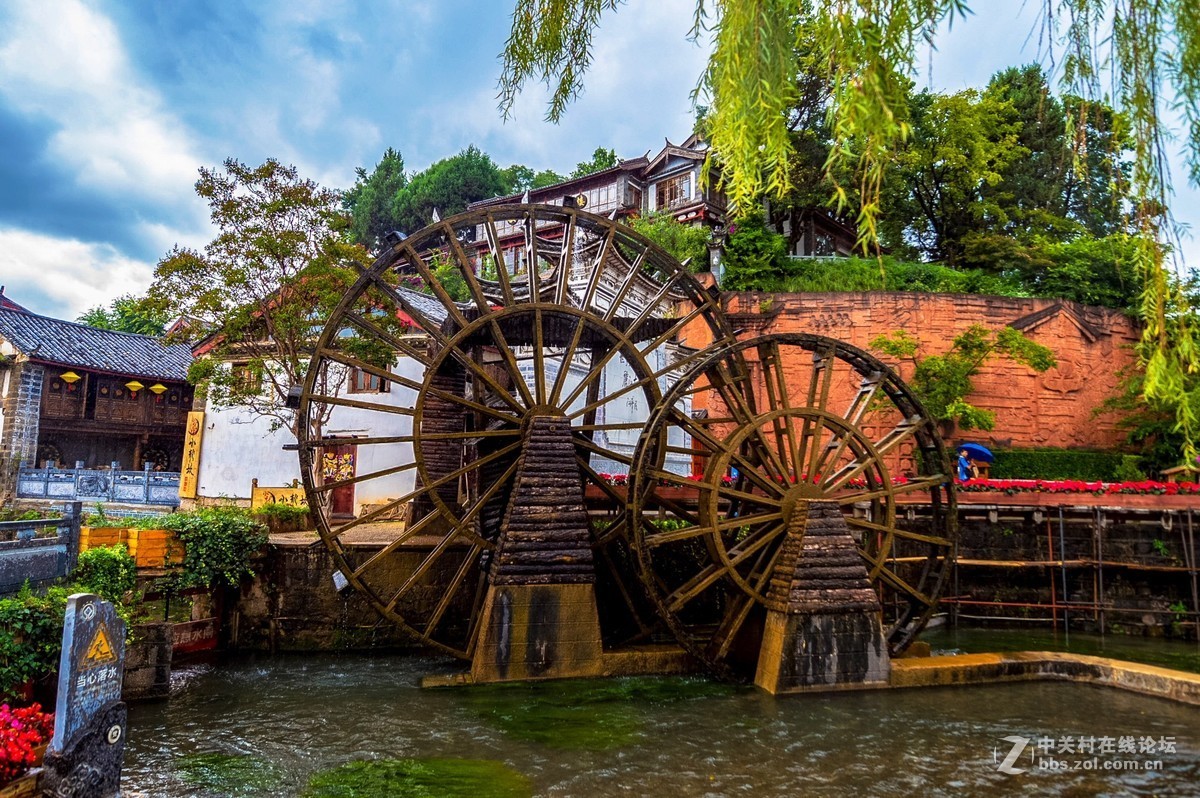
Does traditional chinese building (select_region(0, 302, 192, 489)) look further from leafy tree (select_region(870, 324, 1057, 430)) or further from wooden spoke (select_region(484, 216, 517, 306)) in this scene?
leafy tree (select_region(870, 324, 1057, 430))

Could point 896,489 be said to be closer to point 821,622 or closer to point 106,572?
point 821,622

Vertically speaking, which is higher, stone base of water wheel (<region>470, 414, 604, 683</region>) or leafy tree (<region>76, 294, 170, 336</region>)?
leafy tree (<region>76, 294, 170, 336</region>)

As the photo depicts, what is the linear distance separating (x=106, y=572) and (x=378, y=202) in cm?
3918

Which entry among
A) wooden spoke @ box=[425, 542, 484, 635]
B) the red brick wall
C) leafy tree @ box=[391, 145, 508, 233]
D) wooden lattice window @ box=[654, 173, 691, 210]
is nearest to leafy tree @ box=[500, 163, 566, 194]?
leafy tree @ box=[391, 145, 508, 233]

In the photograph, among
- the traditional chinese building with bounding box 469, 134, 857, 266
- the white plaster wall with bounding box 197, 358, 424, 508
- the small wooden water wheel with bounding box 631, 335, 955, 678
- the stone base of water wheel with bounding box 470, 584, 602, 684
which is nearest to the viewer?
the stone base of water wheel with bounding box 470, 584, 602, 684

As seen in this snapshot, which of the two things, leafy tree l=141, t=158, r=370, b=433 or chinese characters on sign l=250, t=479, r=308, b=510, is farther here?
chinese characters on sign l=250, t=479, r=308, b=510

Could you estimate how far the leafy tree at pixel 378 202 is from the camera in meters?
43.9

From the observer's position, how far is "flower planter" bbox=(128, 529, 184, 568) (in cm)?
994

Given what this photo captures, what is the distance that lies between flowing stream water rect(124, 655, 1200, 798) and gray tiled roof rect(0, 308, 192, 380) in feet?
58.1

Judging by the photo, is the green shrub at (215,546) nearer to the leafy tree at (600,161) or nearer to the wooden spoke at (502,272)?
the wooden spoke at (502,272)

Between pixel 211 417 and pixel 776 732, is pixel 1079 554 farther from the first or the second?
pixel 211 417

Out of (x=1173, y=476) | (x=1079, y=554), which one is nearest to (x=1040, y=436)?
(x=1173, y=476)

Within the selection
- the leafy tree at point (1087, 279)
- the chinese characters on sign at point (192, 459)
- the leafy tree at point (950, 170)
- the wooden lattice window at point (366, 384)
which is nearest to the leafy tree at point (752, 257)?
the leafy tree at point (950, 170)

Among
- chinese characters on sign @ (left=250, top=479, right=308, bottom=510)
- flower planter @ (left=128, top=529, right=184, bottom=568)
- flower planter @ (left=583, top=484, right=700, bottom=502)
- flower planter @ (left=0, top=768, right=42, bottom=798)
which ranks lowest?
flower planter @ (left=0, top=768, right=42, bottom=798)
